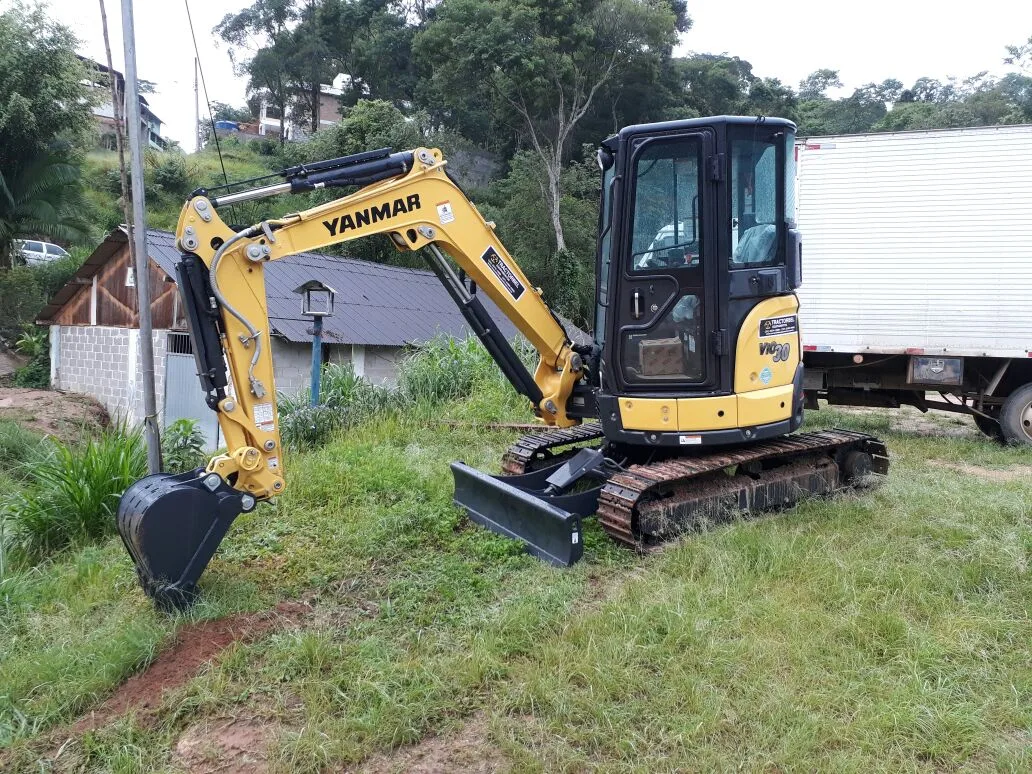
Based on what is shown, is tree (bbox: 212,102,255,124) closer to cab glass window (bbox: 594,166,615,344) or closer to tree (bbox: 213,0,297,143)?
tree (bbox: 213,0,297,143)

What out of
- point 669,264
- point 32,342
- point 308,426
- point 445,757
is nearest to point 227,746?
point 445,757

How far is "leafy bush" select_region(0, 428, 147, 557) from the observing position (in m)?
5.95

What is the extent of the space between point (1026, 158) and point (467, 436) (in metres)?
6.81

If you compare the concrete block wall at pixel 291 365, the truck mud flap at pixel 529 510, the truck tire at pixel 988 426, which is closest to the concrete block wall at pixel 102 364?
the concrete block wall at pixel 291 365

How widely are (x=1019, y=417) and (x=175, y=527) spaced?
355 inches

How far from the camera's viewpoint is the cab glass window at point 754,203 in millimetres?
5293

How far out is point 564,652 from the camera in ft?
12.4

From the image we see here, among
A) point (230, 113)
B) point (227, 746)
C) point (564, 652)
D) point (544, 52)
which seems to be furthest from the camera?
point (230, 113)

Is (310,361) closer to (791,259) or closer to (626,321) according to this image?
(626,321)

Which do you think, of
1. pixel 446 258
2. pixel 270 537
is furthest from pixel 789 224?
pixel 270 537

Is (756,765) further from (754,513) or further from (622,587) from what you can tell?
(754,513)

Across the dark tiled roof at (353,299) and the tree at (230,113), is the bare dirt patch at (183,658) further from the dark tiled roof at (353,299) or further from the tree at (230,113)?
the tree at (230,113)

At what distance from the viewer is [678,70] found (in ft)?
121

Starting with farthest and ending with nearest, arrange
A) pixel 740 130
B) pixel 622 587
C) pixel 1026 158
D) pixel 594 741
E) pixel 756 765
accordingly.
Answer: pixel 1026 158
pixel 740 130
pixel 622 587
pixel 594 741
pixel 756 765
